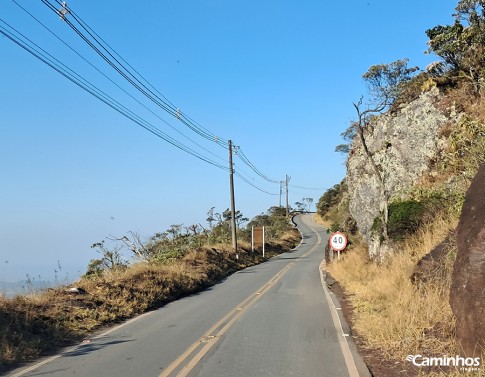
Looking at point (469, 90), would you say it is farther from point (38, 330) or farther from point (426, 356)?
point (38, 330)

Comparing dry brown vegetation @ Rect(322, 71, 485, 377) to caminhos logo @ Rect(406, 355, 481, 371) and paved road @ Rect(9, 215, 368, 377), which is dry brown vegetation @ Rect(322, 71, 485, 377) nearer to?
caminhos logo @ Rect(406, 355, 481, 371)

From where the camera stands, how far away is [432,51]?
25.0 m

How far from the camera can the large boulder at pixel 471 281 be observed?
233 inches

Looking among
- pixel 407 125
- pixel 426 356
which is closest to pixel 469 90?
pixel 407 125

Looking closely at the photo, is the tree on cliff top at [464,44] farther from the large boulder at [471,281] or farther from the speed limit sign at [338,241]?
the large boulder at [471,281]

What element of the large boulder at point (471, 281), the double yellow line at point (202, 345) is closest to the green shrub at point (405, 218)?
the double yellow line at point (202, 345)

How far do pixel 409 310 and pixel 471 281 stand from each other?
2.42 meters

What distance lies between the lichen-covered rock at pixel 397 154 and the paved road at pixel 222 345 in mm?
6995

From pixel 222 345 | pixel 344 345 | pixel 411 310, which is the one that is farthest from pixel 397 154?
pixel 222 345

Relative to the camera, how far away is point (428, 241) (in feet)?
39.3

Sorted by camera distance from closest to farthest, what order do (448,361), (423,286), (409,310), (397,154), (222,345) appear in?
(448,361) → (409,310) → (222,345) → (423,286) → (397,154)

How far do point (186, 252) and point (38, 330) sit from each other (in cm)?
1917

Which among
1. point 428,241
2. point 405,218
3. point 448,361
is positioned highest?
point 405,218

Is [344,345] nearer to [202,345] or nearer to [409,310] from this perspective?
[409,310]
